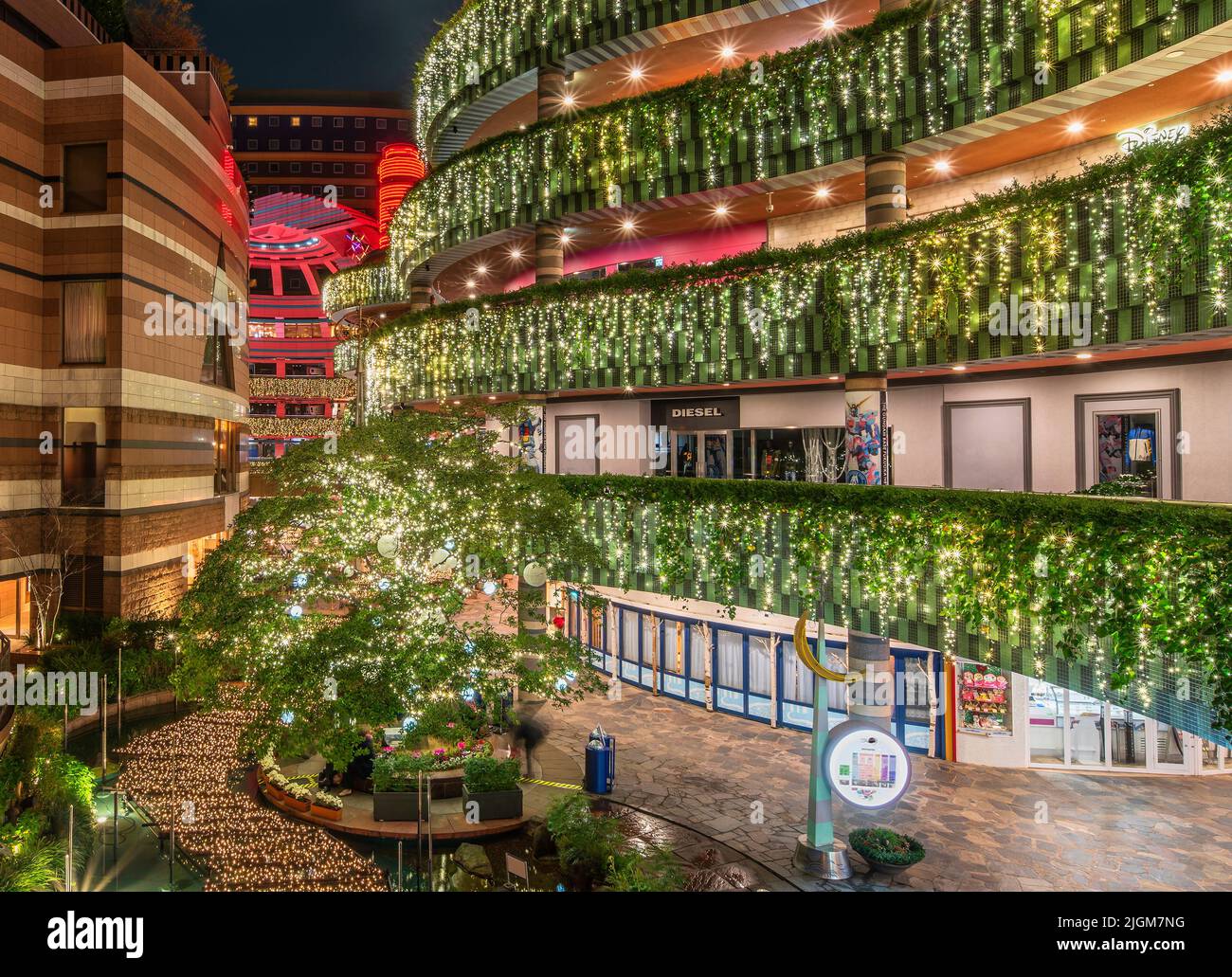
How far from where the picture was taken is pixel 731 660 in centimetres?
2244

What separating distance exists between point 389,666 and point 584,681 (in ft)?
12.4

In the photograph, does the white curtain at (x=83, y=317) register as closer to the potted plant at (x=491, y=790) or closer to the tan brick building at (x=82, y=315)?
the tan brick building at (x=82, y=315)

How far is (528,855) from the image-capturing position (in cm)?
1410

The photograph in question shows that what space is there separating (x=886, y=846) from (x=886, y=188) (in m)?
13.0

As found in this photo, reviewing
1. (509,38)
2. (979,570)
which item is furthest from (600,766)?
(509,38)

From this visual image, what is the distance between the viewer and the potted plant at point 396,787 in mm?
15203

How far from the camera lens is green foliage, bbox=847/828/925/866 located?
1295 cm

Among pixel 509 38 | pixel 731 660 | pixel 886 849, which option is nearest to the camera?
pixel 886 849

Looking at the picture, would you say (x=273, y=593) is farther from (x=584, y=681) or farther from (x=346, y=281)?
(x=346, y=281)

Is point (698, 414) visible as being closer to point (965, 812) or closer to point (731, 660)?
point (731, 660)

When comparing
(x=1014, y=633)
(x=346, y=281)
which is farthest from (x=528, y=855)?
(x=346, y=281)

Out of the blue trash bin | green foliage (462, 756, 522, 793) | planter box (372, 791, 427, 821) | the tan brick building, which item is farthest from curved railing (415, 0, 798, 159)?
planter box (372, 791, 427, 821)

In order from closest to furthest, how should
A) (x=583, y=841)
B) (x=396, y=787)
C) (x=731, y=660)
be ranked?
(x=583, y=841) < (x=396, y=787) < (x=731, y=660)

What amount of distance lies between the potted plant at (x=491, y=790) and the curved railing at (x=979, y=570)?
16.0 ft
